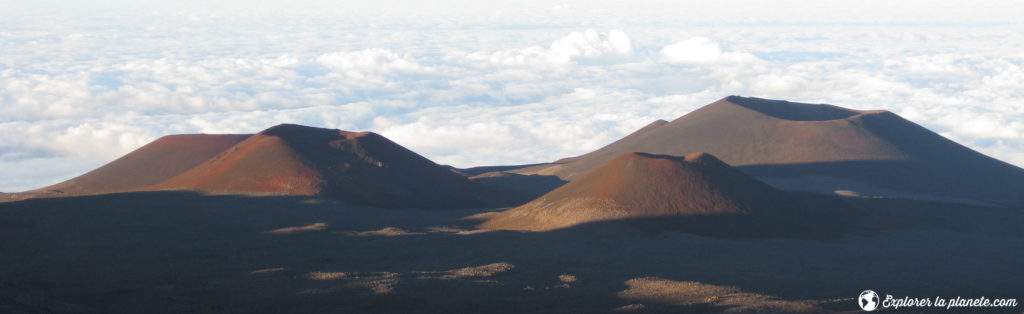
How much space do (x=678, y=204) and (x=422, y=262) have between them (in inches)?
635

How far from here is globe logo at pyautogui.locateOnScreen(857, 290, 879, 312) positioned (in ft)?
81.7

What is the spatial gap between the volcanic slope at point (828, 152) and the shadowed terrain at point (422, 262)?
16.7m

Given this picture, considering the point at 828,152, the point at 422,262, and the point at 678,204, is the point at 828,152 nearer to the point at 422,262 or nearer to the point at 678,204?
the point at 678,204

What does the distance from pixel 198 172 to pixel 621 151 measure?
35.5 meters

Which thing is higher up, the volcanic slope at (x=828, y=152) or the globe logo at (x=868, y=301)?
the volcanic slope at (x=828, y=152)

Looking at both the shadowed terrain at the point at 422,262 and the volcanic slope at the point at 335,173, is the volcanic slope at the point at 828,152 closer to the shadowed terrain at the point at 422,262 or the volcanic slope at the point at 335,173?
the shadowed terrain at the point at 422,262

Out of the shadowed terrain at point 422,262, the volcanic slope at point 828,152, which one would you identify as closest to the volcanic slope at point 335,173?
the shadowed terrain at point 422,262

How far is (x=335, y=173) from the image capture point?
184 ft

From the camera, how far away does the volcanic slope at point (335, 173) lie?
177 ft

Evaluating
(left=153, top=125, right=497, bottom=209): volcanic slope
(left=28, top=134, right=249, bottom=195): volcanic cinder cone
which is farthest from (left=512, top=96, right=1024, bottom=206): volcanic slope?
(left=28, top=134, right=249, bottom=195): volcanic cinder cone

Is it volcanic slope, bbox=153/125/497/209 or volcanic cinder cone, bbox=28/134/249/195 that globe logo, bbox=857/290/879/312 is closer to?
volcanic slope, bbox=153/125/497/209

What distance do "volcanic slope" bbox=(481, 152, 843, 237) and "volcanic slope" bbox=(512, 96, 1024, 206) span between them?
20.5 metres

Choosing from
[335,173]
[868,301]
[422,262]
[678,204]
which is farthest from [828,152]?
[868,301]

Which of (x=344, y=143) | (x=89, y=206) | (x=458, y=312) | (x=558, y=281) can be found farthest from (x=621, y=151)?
(x=458, y=312)
